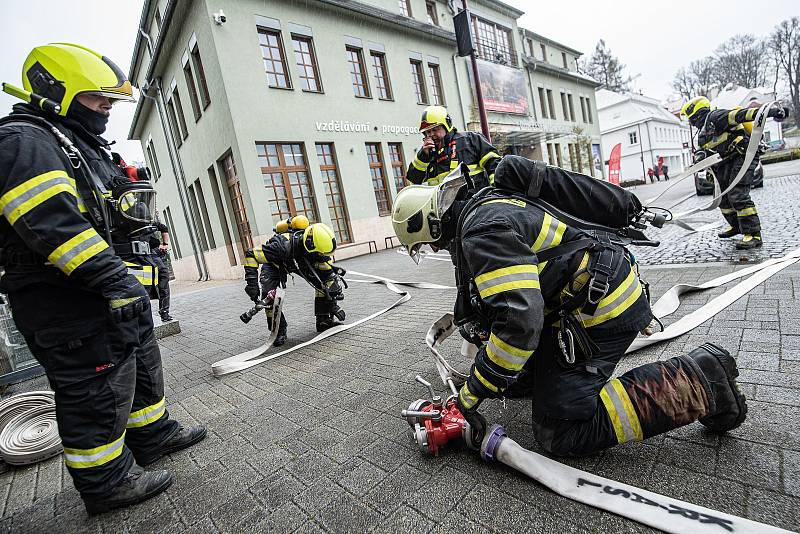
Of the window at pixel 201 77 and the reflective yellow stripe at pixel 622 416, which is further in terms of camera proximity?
the window at pixel 201 77

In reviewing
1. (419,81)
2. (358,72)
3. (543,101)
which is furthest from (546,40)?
(358,72)

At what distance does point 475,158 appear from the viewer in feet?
16.8

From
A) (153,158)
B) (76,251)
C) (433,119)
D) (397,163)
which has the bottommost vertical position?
(76,251)

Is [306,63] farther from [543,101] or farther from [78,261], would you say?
[543,101]

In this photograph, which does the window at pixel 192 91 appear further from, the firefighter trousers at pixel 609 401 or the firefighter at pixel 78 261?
the firefighter trousers at pixel 609 401

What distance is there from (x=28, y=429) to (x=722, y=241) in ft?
27.1

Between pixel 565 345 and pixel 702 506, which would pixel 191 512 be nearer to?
pixel 565 345

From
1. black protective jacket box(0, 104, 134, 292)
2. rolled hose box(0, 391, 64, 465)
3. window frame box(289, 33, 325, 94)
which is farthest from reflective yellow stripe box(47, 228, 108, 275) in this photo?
window frame box(289, 33, 325, 94)

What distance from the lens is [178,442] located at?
2561 millimetres

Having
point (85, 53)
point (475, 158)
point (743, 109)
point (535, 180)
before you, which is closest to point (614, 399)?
point (535, 180)

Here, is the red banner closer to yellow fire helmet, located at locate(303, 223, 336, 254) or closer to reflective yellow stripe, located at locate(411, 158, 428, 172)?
reflective yellow stripe, located at locate(411, 158, 428, 172)

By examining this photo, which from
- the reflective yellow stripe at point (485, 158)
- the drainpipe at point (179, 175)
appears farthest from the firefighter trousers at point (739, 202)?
the drainpipe at point (179, 175)

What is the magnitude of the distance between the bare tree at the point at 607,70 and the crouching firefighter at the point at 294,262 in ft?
188

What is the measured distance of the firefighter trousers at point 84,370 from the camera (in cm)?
191
